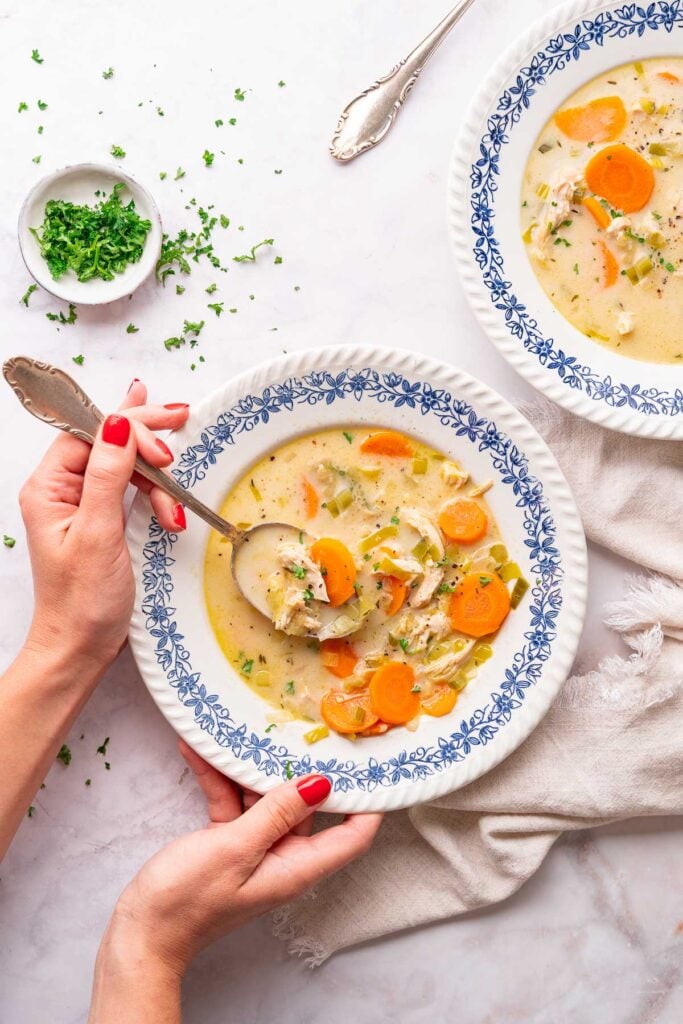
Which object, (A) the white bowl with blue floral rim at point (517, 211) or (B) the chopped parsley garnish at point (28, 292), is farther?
(B) the chopped parsley garnish at point (28, 292)

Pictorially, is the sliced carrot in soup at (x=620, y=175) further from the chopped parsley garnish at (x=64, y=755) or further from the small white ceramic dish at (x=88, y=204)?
the chopped parsley garnish at (x=64, y=755)

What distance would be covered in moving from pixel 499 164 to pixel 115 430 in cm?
192

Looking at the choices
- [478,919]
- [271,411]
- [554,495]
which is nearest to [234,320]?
[271,411]

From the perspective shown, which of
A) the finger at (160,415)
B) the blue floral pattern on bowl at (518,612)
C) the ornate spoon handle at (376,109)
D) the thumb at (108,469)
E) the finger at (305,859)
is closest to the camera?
the thumb at (108,469)

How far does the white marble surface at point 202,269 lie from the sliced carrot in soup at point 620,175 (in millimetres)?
649

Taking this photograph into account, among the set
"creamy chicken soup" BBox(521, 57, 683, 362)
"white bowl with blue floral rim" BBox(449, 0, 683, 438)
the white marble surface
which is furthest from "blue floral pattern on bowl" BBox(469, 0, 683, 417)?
the white marble surface

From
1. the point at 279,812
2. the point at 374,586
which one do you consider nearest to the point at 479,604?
the point at 374,586

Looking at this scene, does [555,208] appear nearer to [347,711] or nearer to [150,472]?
[150,472]

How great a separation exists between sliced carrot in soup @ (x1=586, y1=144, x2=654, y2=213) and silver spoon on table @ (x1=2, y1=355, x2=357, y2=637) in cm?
190

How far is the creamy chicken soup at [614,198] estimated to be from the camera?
12.5ft

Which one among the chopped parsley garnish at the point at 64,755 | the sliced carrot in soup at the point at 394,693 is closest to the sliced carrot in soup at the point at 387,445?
the sliced carrot in soup at the point at 394,693

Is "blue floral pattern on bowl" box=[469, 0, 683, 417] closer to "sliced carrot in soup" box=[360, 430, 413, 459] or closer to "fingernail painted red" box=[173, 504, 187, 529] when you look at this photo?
"sliced carrot in soup" box=[360, 430, 413, 459]

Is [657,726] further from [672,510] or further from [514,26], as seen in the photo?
[514,26]

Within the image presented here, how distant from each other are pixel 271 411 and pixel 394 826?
6.18 feet
